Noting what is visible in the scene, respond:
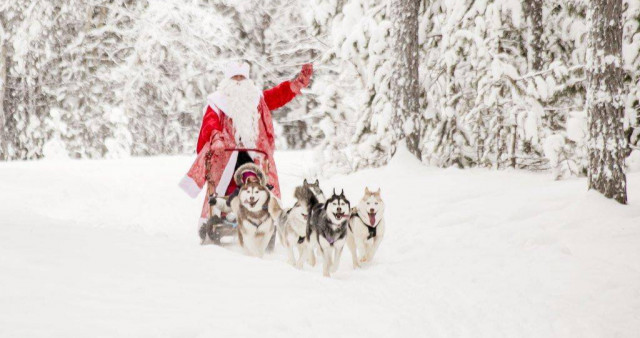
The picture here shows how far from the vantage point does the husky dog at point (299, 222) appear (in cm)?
623

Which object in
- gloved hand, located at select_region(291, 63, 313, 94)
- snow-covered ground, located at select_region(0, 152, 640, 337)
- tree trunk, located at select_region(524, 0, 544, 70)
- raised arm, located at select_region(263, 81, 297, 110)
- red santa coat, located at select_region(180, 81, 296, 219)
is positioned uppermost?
tree trunk, located at select_region(524, 0, 544, 70)

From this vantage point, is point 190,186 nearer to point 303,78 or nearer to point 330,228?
point 303,78

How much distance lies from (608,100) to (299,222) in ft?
12.6

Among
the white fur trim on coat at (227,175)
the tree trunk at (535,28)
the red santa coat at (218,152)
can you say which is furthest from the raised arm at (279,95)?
the tree trunk at (535,28)

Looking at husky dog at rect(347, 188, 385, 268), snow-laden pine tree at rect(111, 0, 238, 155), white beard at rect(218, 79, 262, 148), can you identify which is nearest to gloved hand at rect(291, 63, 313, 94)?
white beard at rect(218, 79, 262, 148)

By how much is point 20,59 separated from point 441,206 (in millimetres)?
17971

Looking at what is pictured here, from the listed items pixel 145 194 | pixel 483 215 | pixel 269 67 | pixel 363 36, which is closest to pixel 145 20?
pixel 269 67

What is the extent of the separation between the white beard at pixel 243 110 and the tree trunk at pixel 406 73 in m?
3.72

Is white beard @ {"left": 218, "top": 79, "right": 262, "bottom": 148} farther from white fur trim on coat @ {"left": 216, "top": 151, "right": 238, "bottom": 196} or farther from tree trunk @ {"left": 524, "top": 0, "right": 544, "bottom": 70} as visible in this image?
tree trunk @ {"left": 524, "top": 0, "right": 544, "bottom": 70}

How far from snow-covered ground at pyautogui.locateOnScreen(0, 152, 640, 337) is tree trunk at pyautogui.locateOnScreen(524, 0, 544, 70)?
251cm

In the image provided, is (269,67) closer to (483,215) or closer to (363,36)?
(363,36)

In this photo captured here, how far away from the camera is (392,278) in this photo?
5770mm

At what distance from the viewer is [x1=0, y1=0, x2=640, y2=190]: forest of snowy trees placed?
9398 millimetres

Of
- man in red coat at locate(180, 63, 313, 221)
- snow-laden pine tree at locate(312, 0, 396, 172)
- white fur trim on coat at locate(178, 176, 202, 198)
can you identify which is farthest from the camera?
snow-laden pine tree at locate(312, 0, 396, 172)
